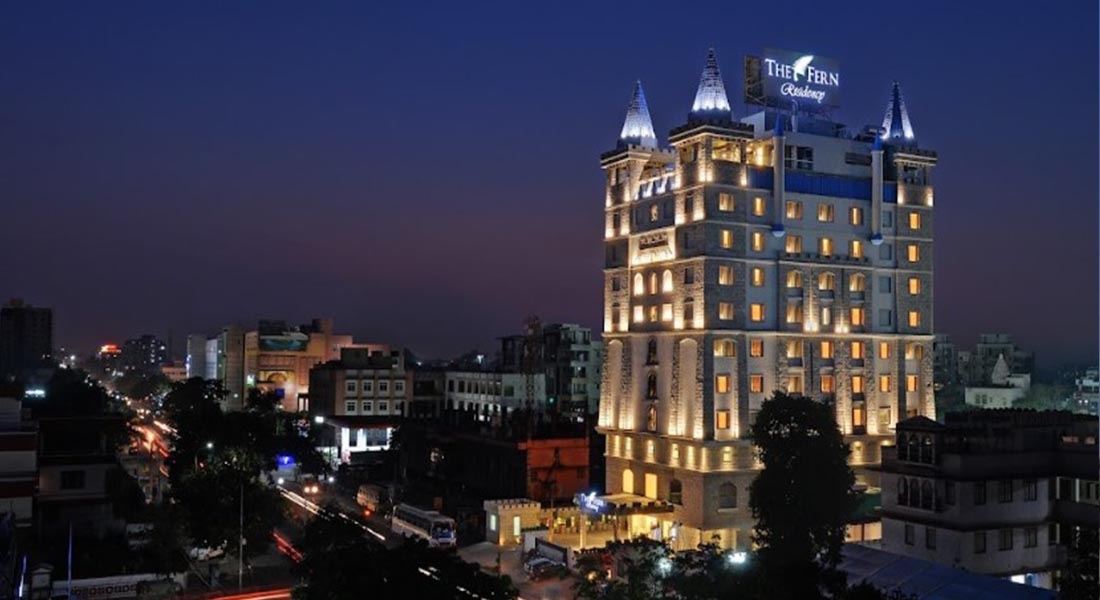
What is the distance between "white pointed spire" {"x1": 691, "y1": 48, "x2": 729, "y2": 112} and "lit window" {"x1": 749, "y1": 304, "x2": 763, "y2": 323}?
1482cm

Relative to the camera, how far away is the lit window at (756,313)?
72.9m

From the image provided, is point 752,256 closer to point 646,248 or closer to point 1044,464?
point 646,248

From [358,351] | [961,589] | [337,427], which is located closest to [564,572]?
[961,589]

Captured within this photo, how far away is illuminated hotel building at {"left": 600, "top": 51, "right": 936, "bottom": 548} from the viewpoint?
71000 mm

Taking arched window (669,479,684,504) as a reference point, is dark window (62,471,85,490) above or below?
above

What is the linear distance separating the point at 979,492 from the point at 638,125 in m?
41.3

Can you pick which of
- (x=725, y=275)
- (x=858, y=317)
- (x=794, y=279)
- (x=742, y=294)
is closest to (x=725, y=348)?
(x=742, y=294)

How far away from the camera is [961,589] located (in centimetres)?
3931

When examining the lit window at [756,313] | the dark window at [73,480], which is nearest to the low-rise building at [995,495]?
the lit window at [756,313]

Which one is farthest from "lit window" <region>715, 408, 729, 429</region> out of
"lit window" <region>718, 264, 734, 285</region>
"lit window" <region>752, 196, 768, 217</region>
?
"lit window" <region>752, 196, 768, 217</region>

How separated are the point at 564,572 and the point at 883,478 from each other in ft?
61.8

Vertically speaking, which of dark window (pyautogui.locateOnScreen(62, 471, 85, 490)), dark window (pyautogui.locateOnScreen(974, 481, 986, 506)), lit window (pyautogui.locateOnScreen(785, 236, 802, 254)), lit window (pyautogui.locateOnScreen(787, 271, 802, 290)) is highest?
lit window (pyautogui.locateOnScreen(785, 236, 802, 254))

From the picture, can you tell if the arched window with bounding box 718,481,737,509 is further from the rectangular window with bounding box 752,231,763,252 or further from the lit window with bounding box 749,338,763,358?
the rectangular window with bounding box 752,231,763,252

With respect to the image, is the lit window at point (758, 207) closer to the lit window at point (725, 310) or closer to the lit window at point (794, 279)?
the lit window at point (794, 279)
